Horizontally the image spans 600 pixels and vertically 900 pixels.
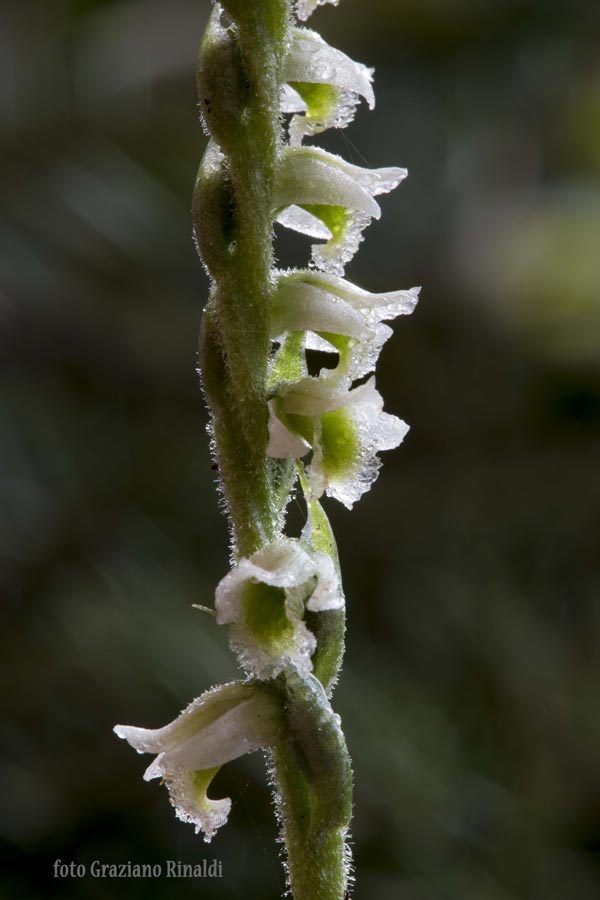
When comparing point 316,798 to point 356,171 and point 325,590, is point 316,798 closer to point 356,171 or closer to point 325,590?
point 325,590

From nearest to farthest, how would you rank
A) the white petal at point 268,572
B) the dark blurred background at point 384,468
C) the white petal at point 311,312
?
the white petal at point 268,572 → the white petal at point 311,312 → the dark blurred background at point 384,468

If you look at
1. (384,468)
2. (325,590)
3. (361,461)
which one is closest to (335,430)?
(361,461)

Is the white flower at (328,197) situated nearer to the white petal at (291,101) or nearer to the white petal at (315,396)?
the white petal at (291,101)

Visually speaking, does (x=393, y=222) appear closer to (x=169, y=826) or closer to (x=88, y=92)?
(x=88, y=92)

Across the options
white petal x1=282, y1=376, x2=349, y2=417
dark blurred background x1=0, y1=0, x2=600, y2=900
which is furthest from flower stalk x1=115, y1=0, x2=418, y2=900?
dark blurred background x1=0, y1=0, x2=600, y2=900

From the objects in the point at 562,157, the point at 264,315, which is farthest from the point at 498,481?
the point at 264,315

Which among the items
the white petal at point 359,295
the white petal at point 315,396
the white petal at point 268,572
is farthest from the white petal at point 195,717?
the white petal at point 359,295

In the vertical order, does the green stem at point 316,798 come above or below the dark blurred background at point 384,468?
below
